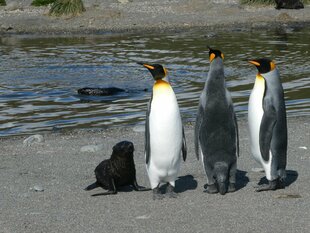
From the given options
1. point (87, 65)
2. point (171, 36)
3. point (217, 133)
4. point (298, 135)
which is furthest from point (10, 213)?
point (171, 36)

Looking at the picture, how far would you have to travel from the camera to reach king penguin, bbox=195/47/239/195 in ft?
23.6

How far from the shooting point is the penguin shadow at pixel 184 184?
7.52m

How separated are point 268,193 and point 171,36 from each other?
17.3 m

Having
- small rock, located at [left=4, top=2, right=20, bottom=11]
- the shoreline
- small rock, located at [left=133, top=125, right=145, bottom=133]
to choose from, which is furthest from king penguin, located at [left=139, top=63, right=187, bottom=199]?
small rock, located at [left=4, top=2, right=20, bottom=11]

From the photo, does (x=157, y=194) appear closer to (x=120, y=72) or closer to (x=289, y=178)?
→ (x=289, y=178)

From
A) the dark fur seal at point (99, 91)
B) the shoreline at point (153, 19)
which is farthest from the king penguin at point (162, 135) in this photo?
the shoreline at point (153, 19)

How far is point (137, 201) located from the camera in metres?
7.05

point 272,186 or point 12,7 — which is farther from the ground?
point 272,186

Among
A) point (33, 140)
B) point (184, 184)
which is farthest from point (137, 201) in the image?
point (33, 140)

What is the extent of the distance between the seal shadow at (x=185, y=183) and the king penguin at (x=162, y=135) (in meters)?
0.20

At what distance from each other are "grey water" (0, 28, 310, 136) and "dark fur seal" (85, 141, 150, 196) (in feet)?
13.7

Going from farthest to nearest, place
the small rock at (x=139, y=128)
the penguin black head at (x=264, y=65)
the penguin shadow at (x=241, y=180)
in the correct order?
the small rock at (x=139, y=128)
the penguin shadow at (x=241, y=180)
the penguin black head at (x=264, y=65)

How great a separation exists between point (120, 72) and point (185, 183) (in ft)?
31.9

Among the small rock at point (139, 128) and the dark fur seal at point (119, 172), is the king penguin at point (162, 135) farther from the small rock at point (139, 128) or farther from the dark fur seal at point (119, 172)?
the small rock at point (139, 128)
